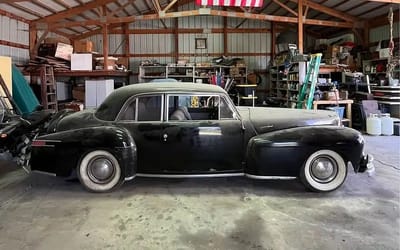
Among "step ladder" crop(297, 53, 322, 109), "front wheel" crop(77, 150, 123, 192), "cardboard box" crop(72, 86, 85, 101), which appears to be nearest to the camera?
"front wheel" crop(77, 150, 123, 192)

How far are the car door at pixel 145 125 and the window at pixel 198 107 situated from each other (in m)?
0.18

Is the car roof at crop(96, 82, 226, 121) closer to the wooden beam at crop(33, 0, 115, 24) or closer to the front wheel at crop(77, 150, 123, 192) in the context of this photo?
the front wheel at crop(77, 150, 123, 192)

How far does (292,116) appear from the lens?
438cm

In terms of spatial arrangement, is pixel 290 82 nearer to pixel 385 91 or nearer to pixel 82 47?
pixel 385 91

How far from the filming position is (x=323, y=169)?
3.87 metres

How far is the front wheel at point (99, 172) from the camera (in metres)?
3.90

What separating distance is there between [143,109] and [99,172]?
0.89 m

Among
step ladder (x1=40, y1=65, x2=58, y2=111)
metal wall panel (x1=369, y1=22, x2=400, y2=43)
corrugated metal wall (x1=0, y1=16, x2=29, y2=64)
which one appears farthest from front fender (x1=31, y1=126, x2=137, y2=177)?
metal wall panel (x1=369, y1=22, x2=400, y2=43)

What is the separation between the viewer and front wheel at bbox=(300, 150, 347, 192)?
385cm

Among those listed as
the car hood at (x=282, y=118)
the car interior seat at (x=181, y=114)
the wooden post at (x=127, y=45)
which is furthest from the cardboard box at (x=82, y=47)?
the car hood at (x=282, y=118)

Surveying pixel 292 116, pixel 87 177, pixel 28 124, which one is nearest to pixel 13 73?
pixel 28 124

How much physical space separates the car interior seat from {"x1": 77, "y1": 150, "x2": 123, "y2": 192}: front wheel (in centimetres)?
88

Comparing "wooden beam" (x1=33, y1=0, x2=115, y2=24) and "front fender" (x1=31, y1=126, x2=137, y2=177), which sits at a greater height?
"wooden beam" (x1=33, y1=0, x2=115, y2=24)

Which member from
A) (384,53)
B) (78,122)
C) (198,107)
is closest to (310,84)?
(384,53)
